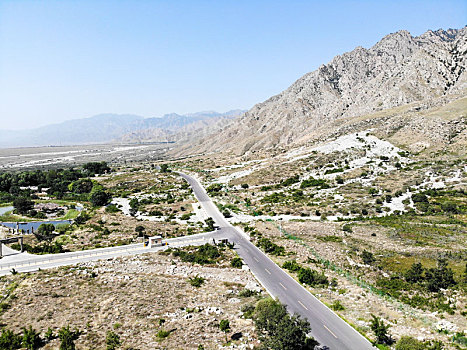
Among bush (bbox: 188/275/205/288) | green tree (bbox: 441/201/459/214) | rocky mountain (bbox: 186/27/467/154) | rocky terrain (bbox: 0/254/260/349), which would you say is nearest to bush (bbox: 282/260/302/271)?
rocky terrain (bbox: 0/254/260/349)

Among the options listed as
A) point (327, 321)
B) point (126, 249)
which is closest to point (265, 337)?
point (327, 321)

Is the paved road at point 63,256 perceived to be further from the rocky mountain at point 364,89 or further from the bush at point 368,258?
the rocky mountain at point 364,89

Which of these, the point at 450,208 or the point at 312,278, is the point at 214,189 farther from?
the point at 312,278

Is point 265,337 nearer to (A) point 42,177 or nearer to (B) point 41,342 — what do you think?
(B) point 41,342

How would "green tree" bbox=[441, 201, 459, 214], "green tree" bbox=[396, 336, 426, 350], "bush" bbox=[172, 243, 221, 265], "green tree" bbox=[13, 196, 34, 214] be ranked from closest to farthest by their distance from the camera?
1. "green tree" bbox=[396, 336, 426, 350]
2. "bush" bbox=[172, 243, 221, 265]
3. "green tree" bbox=[441, 201, 459, 214]
4. "green tree" bbox=[13, 196, 34, 214]

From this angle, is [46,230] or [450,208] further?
[450,208]

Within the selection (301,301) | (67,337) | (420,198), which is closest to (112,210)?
(67,337)

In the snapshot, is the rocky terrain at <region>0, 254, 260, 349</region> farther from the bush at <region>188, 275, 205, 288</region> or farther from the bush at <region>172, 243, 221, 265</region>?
the bush at <region>172, 243, 221, 265</region>
